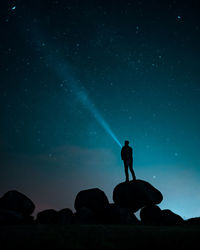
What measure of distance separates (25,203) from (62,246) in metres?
9.79

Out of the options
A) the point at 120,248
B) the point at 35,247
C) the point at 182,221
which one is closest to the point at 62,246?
the point at 35,247

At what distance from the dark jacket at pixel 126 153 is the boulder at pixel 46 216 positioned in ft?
20.8

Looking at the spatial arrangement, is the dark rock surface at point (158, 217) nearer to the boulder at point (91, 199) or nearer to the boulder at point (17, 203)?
the boulder at point (91, 199)

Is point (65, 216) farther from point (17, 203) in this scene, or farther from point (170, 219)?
point (170, 219)

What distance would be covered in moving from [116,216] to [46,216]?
422cm

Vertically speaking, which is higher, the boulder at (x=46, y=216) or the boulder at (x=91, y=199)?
the boulder at (x=91, y=199)

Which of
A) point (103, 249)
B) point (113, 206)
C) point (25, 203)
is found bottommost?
point (103, 249)

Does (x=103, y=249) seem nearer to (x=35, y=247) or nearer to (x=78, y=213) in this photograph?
(x=35, y=247)

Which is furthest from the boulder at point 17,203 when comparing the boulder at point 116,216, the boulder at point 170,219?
the boulder at point 170,219

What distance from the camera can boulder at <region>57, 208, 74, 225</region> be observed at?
32.7 ft

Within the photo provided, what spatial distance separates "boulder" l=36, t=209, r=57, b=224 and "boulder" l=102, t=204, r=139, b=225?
305cm

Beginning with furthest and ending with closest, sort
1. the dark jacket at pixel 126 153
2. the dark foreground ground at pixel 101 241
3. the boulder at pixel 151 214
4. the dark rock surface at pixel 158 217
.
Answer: the dark jacket at pixel 126 153 → the boulder at pixel 151 214 → the dark rock surface at pixel 158 217 → the dark foreground ground at pixel 101 241

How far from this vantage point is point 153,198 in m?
14.0

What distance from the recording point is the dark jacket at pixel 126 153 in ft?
51.8
